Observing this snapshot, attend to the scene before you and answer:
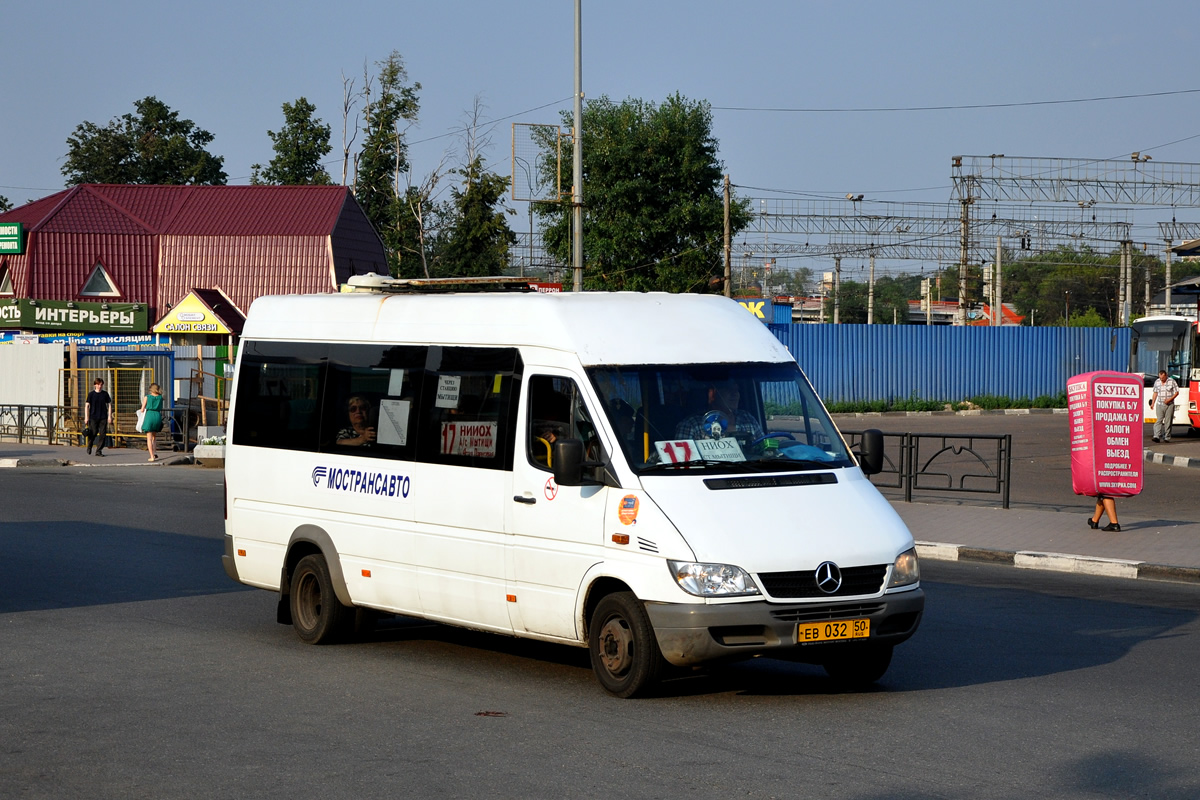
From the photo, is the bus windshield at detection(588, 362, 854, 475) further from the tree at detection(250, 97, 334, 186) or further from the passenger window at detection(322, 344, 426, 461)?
the tree at detection(250, 97, 334, 186)

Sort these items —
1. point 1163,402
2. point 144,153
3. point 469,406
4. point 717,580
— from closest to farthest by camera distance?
point 717,580
point 469,406
point 1163,402
point 144,153

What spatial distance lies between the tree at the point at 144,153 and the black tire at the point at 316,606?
68.6 metres

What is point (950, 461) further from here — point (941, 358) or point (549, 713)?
point (941, 358)

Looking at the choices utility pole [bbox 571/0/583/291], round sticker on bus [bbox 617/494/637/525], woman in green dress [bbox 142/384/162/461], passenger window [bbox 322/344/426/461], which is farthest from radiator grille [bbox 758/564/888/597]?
woman in green dress [bbox 142/384/162/461]

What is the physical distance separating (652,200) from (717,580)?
46692 millimetres

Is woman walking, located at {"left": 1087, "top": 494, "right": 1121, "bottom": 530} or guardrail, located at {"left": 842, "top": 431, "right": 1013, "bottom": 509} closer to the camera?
woman walking, located at {"left": 1087, "top": 494, "right": 1121, "bottom": 530}

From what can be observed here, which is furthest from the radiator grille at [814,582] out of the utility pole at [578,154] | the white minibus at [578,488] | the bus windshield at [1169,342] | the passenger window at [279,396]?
the bus windshield at [1169,342]

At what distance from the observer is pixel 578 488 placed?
24.6 feet

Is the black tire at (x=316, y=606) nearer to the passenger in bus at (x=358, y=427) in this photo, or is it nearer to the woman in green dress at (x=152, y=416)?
the passenger in bus at (x=358, y=427)

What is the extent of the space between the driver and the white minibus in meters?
0.01

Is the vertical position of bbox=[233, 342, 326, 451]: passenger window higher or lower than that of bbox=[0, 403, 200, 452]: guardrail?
higher

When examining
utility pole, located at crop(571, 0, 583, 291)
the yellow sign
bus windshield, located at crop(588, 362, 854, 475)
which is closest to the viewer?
bus windshield, located at crop(588, 362, 854, 475)

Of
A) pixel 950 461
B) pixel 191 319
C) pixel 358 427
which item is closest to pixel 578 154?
pixel 950 461

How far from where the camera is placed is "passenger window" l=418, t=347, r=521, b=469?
8055 millimetres
